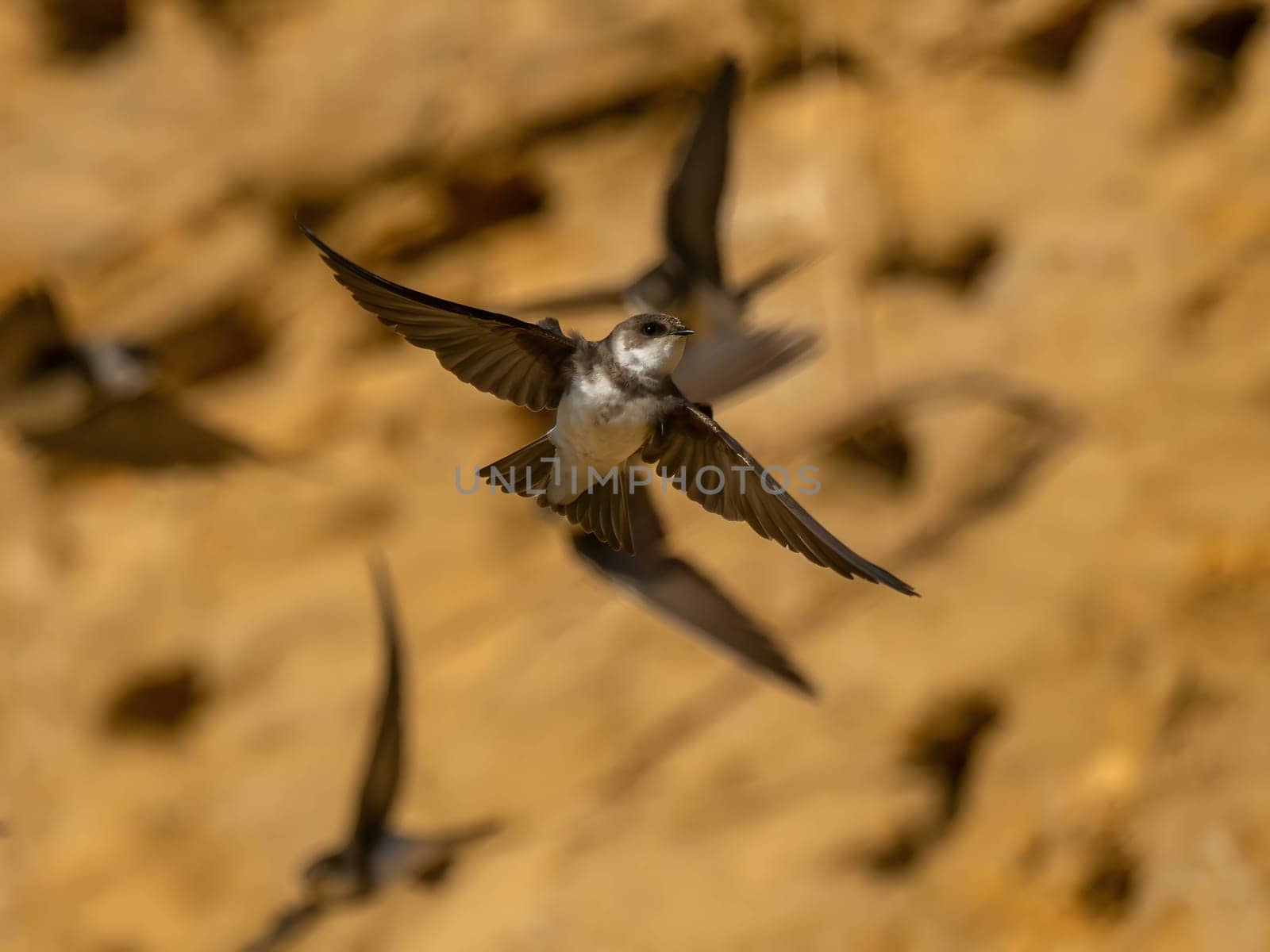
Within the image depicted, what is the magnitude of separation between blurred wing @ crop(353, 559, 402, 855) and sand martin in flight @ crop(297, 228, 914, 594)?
28.1 inches

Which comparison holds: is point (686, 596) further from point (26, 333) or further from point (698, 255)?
point (26, 333)

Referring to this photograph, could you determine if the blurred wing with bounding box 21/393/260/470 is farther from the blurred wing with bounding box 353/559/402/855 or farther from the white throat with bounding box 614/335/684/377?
the white throat with bounding box 614/335/684/377

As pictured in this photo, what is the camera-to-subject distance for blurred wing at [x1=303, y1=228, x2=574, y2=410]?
1.86ft

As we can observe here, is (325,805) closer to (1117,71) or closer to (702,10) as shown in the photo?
(702,10)

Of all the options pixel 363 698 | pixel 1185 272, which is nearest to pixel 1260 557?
pixel 1185 272

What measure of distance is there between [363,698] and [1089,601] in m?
1.05

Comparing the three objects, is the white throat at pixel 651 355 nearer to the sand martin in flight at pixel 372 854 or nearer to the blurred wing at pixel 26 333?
the sand martin in flight at pixel 372 854

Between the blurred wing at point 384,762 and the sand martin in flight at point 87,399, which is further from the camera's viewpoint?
the sand martin in flight at point 87,399

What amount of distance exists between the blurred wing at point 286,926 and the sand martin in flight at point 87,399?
62 centimetres

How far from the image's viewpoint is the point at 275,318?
7.22 feet

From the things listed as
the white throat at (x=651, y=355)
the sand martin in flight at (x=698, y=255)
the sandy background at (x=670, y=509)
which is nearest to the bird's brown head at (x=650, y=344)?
the white throat at (x=651, y=355)

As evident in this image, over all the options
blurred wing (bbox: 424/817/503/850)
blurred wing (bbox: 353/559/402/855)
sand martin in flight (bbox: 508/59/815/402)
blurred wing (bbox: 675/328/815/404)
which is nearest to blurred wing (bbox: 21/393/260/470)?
blurred wing (bbox: 353/559/402/855)

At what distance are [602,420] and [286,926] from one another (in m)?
1.36

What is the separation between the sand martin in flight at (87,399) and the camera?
6.27 feet
